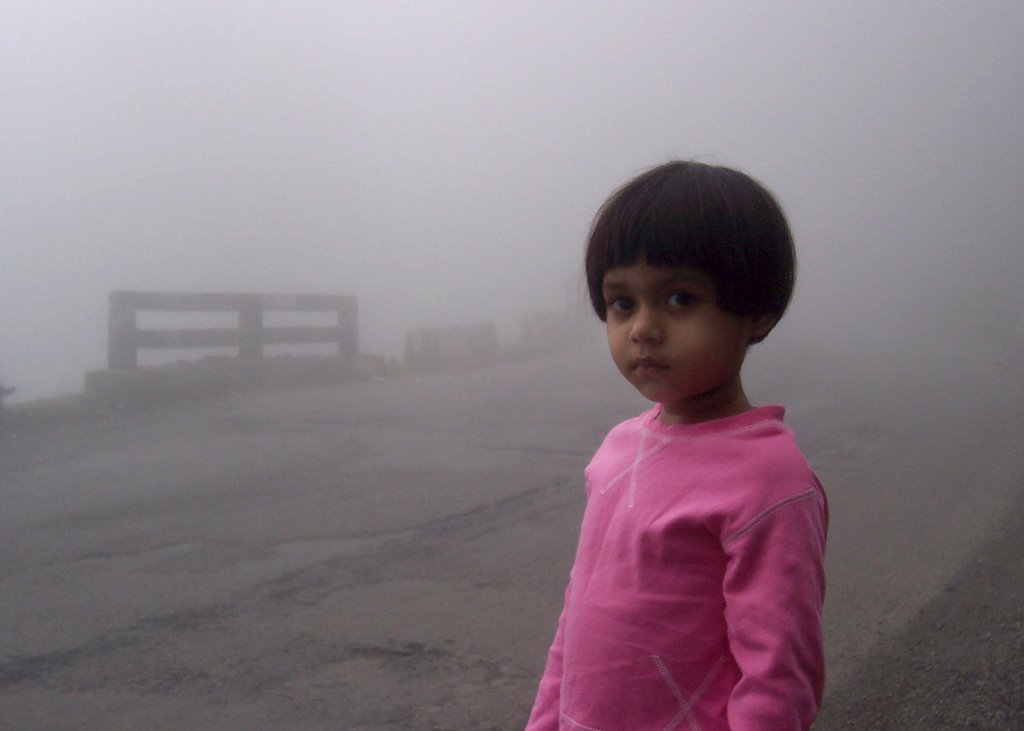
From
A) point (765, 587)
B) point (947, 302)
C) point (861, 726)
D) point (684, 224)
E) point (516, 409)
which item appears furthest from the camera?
point (947, 302)

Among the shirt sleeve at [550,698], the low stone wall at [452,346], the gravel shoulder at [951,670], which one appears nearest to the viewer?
the shirt sleeve at [550,698]

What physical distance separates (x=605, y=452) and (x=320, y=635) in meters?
1.97

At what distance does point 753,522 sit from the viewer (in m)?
1.24

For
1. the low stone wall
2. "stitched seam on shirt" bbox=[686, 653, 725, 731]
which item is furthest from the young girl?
the low stone wall

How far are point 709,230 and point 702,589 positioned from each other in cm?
46

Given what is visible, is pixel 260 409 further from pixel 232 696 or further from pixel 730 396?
pixel 730 396

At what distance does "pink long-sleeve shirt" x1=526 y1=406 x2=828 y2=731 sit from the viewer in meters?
1.23

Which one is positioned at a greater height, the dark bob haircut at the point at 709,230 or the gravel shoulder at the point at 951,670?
the dark bob haircut at the point at 709,230

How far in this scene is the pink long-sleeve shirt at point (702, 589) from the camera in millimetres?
1228

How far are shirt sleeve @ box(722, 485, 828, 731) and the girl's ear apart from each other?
29cm

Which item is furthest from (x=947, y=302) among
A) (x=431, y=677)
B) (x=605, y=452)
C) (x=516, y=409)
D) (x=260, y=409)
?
(x=605, y=452)

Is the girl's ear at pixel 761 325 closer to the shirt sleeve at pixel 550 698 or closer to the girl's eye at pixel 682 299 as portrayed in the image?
the girl's eye at pixel 682 299

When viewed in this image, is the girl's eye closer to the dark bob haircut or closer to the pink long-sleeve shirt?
the dark bob haircut

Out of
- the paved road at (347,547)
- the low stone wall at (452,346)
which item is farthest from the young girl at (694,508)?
the low stone wall at (452,346)
